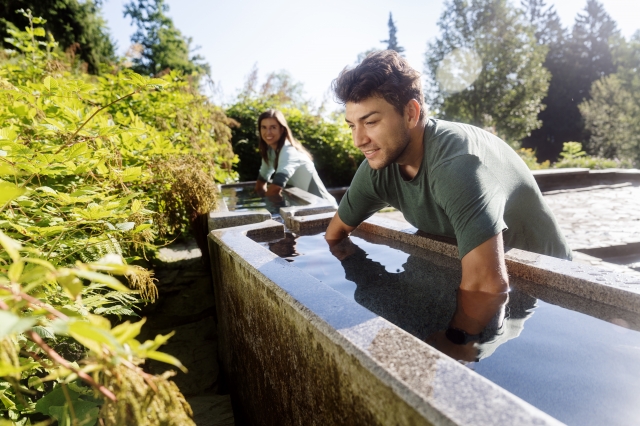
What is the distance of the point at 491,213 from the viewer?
6.09 ft

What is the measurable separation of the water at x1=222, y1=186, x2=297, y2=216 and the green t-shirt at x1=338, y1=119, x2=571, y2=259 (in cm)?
236

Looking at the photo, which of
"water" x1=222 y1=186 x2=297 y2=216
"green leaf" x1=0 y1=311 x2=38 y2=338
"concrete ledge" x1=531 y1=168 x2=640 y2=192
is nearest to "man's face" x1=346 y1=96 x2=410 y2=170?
"green leaf" x1=0 y1=311 x2=38 y2=338

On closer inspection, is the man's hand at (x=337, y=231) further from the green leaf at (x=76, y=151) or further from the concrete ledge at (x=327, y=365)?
the green leaf at (x=76, y=151)

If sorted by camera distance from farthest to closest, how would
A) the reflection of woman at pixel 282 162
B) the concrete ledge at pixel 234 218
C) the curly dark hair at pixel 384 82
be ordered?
the reflection of woman at pixel 282 162
the concrete ledge at pixel 234 218
the curly dark hair at pixel 384 82

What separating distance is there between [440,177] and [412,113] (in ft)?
1.68

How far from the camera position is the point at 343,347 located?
1.27m

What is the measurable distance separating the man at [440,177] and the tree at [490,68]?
22.9 metres

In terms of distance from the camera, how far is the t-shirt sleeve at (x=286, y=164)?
5.16 meters

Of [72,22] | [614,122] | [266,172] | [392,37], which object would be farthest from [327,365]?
[392,37]

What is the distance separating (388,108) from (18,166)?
6.01 ft

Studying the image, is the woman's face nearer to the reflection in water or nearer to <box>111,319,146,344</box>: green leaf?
the reflection in water

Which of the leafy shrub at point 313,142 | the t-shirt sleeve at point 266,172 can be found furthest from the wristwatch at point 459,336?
the leafy shrub at point 313,142

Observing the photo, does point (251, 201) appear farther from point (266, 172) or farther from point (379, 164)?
point (379, 164)

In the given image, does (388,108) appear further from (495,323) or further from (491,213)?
(495,323)
